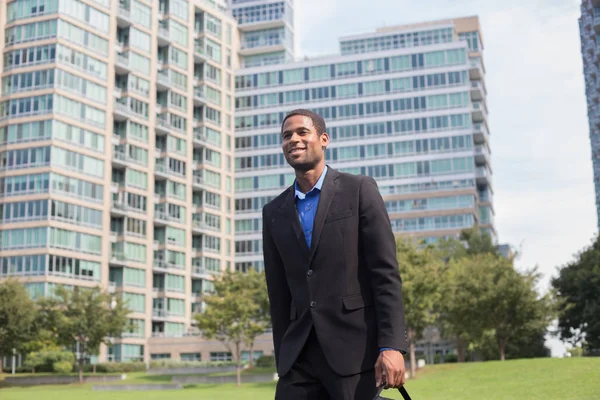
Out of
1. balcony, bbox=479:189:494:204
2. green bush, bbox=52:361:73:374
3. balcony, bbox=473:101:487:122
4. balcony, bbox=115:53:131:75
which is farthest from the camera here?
balcony, bbox=479:189:494:204

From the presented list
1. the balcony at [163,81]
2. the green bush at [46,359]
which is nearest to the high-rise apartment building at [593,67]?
the balcony at [163,81]

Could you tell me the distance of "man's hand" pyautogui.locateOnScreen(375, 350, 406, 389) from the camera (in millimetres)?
4383

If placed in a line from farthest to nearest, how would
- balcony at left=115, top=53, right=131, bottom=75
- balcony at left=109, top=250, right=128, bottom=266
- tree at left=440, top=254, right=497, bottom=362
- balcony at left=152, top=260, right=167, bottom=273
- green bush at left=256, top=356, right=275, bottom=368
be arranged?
balcony at left=152, top=260, right=167, bottom=273, balcony at left=115, top=53, right=131, bottom=75, balcony at left=109, top=250, right=128, bottom=266, green bush at left=256, top=356, right=275, bottom=368, tree at left=440, top=254, right=497, bottom=362

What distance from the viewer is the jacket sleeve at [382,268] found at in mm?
4516

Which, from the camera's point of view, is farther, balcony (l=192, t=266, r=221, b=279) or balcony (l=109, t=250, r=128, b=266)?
balcony (l=192, t=266, r=221, b=279)

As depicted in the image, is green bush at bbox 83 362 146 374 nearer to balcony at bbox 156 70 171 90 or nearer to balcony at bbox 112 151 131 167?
balcony at bbox 112 151 131 167

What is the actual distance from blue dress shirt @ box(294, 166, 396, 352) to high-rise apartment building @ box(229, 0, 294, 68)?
108072mm

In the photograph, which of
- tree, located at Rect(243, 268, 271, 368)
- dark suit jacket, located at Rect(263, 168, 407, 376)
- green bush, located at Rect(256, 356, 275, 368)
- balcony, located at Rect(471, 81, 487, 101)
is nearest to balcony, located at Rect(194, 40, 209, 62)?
balcony, located at Rect(471, 81, 487, 101)

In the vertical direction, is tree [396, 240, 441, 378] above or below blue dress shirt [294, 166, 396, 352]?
above

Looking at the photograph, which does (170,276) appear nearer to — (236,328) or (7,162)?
(7,162)

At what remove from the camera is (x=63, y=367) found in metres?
66.4

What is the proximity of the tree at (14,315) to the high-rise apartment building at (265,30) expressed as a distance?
63370 millimetres

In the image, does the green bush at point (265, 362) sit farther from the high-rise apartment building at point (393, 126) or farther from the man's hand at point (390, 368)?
the man's hand at point (390, 368)

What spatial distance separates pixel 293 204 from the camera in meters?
5.05
